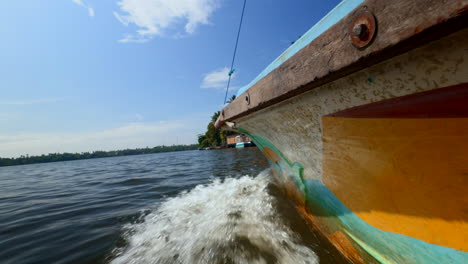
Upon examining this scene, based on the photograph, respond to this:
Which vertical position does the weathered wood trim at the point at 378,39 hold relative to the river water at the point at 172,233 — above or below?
above

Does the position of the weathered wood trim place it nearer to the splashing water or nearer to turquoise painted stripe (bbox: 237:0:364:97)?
turquoise painted stripe (bbox: 237:0:364:97)

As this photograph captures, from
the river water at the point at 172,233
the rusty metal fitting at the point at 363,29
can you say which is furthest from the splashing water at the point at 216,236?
the rusty metal fitting at the point at 363,29

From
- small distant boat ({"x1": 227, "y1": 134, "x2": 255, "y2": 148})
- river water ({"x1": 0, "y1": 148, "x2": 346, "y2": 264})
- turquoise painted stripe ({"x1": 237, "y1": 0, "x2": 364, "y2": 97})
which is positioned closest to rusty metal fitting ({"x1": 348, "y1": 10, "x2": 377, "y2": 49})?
turquoise painted stripe ({"x1": 237, "y1": 0, "x2": 364, "y2": 97})

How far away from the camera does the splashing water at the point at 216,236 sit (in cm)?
169

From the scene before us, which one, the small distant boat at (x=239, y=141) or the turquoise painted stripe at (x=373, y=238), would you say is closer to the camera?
the turquoise painted stripe at (x=373, y=238)

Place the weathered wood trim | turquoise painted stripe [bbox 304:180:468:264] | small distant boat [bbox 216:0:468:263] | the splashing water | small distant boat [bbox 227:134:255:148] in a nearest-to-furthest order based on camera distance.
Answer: the weathered wood trim, small distant boat [bbox 216:0:468:263], turquoise painted stripe [bbox 304:180:468:264], the splashing water, small distant boat [bbox 227:134:255:148]

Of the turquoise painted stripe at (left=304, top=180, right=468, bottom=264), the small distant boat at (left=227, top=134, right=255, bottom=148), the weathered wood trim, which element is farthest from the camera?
the small distant boat at (left=227, top=134, right=255, bottom=148)

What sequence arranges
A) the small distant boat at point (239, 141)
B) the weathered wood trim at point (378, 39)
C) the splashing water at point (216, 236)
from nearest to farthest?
the weathered wood trim at point (378, 39)
the splashing water at point (216, 236)
the small distant boat at point (239, 141)

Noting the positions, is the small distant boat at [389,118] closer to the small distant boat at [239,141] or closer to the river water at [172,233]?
the river water at [172,233]

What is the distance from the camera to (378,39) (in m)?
0.67

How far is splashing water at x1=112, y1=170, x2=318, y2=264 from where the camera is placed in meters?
1.69

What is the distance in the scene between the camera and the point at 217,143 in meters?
49.9

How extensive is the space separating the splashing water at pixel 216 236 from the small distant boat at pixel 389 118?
0.63 metres

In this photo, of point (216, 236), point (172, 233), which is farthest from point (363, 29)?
point (172, 233)
